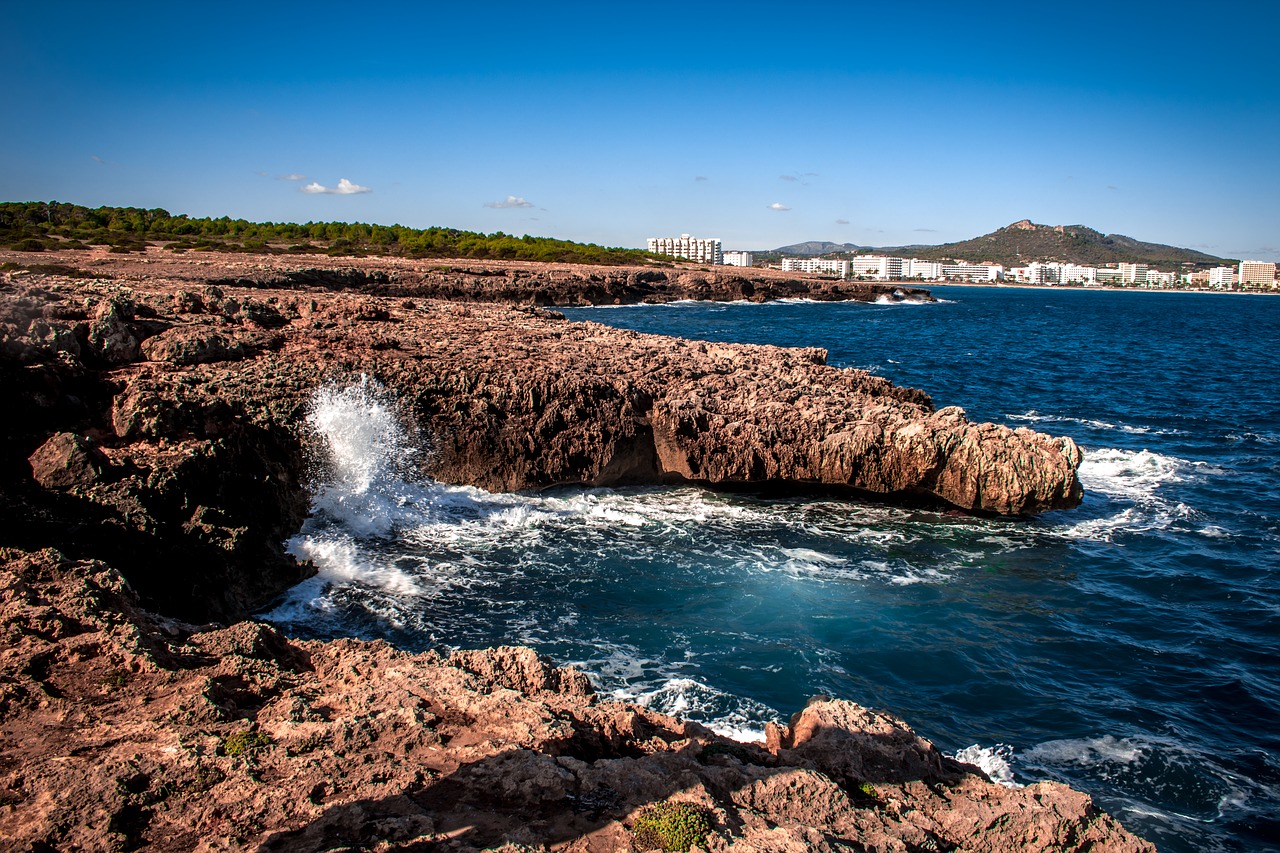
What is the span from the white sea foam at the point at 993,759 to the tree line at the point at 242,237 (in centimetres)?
5889

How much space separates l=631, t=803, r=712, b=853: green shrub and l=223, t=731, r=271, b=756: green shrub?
334 centimetres

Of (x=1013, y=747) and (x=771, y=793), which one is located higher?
(x=771, y=793)

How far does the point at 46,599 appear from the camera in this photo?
8.80 m

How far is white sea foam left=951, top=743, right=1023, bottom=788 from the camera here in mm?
9453

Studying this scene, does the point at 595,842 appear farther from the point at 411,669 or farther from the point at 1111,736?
the point at 1111,736

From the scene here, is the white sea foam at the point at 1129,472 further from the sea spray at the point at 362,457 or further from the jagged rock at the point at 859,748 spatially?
the sea spray at the point at 362,457

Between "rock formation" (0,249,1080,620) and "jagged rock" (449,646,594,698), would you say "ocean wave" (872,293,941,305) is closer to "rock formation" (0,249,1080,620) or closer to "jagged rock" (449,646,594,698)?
"rock formation" (0,249,1080,620)

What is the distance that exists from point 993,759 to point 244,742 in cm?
867

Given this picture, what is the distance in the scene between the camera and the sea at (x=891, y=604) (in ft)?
33.8

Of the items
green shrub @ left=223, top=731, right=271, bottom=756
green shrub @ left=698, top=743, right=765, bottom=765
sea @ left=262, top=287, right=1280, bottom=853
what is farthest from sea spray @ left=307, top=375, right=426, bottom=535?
green shrub @ left=698, top=743, right=765, bottom=765

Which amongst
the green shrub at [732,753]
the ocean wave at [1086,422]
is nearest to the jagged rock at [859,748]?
the green shrub at [732,753]

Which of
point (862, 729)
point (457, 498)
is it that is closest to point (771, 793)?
point (862, 729)

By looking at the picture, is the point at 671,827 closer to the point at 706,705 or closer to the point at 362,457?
the point at 706,705

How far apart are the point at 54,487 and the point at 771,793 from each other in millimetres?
11523
